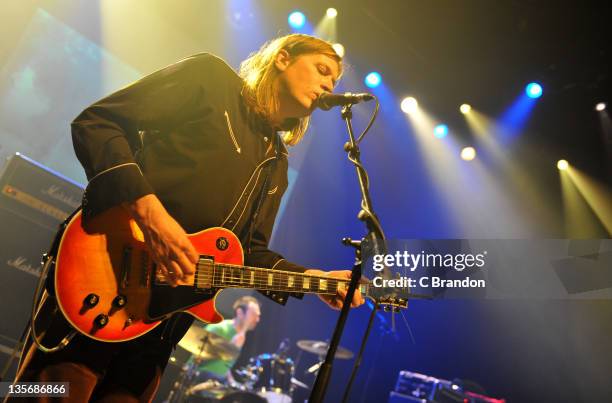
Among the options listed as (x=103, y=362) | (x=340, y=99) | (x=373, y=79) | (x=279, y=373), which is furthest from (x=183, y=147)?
(x=373, y=79)

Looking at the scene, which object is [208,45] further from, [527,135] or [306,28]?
[527,135]

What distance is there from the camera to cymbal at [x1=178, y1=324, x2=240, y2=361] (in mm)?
6234

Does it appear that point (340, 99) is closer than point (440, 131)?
Yes

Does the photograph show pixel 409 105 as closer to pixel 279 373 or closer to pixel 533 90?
pixel 533 90

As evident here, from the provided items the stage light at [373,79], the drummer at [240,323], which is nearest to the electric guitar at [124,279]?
the drummer at [240,323]

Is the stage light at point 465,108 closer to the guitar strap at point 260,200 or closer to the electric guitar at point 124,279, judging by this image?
the guitar strap at point 260,200

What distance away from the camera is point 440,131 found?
9359mm

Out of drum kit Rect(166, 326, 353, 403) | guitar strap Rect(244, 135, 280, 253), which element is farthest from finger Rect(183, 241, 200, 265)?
drum kit Rect(166, 326, 353, 403)

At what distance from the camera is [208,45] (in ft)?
26.9

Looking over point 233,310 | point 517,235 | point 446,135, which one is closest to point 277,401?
point 233,310

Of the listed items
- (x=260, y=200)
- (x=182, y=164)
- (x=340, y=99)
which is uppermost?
(x=340, y=99)

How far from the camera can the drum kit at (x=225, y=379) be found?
20.4 feet

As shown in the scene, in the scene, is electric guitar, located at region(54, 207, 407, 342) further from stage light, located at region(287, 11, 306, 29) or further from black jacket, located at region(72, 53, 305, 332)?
stage light, located at region(287, 11, 306, 29)

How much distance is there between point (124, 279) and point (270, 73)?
1.45 m
